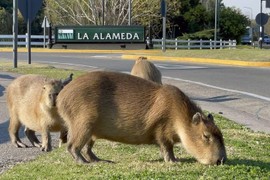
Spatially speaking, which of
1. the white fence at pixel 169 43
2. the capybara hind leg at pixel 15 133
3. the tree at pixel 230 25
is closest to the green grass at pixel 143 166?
the capybara hind leg at pixel 15 133

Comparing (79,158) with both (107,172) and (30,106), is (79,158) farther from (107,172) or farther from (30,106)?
(30,106)

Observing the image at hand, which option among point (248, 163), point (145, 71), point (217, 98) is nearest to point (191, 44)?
point (217, 98)

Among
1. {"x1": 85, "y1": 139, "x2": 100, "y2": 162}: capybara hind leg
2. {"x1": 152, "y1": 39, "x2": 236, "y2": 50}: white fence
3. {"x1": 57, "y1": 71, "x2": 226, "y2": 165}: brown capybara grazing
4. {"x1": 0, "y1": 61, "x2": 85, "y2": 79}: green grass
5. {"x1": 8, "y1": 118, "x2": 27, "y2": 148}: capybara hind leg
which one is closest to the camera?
{"x1": 57, "y1": 71, "x2": 226, "y2": 165}: brown capybara grazing

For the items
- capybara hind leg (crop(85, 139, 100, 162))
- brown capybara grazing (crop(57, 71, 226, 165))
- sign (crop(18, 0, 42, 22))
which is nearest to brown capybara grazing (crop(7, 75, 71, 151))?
capybara hind leg (crop(85, 139, 100, 162))

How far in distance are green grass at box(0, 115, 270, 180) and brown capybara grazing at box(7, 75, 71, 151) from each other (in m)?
0.30

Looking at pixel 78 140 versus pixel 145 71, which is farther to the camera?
pixel 145 71

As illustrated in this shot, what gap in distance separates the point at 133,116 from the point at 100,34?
122 ft

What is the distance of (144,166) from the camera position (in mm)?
6652

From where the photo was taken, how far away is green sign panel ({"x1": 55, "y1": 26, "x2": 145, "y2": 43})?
43125 millimetres

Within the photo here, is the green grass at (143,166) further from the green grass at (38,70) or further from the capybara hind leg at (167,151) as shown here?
the green grass at (38,70)

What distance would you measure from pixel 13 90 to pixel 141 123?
301 cm

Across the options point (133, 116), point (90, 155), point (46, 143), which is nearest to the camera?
point (133, 116)

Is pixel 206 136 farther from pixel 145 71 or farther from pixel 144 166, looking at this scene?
pixel 145 71

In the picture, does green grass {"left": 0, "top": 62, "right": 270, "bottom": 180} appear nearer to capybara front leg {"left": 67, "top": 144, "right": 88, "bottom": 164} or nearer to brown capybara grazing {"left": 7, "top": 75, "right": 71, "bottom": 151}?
capybara front leg {"left": 67, "top": 144, "right": 88, "bottom": 164}
